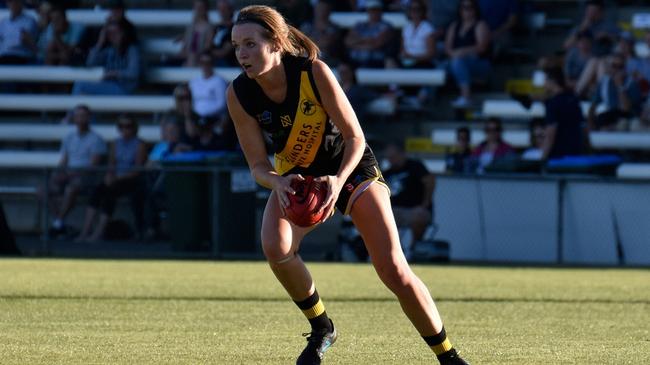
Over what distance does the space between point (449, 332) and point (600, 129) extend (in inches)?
391

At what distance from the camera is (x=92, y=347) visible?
7.43 m

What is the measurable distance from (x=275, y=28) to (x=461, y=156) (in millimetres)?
11007

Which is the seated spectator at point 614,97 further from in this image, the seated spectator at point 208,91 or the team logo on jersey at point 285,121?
the team logo on jersey at point 285,121

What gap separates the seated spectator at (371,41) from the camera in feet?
64.4

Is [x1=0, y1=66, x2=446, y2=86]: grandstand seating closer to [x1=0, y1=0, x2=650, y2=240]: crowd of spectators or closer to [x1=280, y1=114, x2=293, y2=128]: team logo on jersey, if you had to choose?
[x1=0, y1=0, x2=650, y2=240]: crowd of spectators

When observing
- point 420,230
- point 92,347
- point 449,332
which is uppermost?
point 92,347

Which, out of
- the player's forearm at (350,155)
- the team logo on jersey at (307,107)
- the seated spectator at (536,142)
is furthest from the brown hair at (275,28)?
the seated spectator at (536,142)

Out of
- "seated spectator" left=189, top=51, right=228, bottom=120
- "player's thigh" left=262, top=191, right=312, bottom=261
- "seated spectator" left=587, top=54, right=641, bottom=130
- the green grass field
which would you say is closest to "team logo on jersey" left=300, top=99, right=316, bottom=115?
"player's thigh" left=262, top=191, right=312, bottom=261

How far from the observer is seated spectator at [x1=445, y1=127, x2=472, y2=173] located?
17.1m

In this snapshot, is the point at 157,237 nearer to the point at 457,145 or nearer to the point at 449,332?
the point at 457,145

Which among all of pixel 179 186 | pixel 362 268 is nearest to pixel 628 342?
pixel 362 268

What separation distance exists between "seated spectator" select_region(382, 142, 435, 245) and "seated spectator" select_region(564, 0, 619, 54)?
3.73 m

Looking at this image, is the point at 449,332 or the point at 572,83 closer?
the point at 449,332

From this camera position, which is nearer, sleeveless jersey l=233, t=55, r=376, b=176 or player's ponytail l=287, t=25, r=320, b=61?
sleeveless jersey l=233, t=55, r=376, b=176
